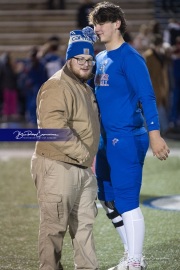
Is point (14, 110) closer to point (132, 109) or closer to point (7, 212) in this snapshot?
point (7, 212)

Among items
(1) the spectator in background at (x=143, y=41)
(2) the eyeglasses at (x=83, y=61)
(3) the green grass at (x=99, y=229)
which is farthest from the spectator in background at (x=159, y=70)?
(2) the eyeglasses at (x=83, y=61)

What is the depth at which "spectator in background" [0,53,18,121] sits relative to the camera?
800 inches

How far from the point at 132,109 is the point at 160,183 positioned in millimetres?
4722

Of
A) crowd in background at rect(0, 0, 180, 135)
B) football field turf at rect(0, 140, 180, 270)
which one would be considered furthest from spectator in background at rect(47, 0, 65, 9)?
football field turf at rect(0, 140, 180, 270)

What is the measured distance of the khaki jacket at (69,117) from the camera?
595cm

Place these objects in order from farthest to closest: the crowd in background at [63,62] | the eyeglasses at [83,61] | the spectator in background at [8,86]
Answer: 1. the spectator in background at [8,86]
2. the crowd in background at [63,62]
3. the eyeglasses at [83,61]

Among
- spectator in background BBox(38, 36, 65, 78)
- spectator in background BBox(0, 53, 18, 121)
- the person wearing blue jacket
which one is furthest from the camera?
spectator in background BBox(0, 53, 18, 121)

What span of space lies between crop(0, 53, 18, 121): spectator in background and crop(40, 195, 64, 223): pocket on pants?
1440cm

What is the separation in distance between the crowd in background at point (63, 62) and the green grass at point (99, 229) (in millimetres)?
4007

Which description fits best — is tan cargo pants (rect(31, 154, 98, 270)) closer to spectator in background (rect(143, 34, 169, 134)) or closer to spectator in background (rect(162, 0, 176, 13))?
spectator in background (rect(143, 34, 169, 134))

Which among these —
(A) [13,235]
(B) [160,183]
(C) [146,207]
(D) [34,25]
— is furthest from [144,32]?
(A) [13,235]

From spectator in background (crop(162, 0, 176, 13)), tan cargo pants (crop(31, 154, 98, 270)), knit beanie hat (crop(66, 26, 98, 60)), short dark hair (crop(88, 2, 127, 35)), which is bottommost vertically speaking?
spectator in background (crop(162, 0, 176, 13))

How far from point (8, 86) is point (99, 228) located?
Answer: 12.4m

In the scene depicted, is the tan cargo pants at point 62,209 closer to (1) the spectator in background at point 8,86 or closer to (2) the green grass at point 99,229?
(2) the green grass at point 99,229
